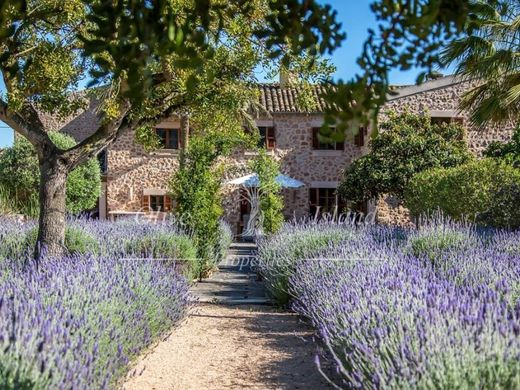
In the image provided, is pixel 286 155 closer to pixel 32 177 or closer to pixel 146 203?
pixel 146 203

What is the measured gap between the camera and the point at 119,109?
7.46 m

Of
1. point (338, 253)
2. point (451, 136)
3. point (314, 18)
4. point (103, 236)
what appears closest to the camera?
point (314, 18)

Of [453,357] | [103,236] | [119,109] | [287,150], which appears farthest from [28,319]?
[287,150]

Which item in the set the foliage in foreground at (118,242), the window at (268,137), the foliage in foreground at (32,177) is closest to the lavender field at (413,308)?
the foliage in foreground at (118,242)

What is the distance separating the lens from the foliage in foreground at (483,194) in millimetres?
10531

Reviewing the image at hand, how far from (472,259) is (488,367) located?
337 centimetres

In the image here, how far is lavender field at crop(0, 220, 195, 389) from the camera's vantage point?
8.82 ft

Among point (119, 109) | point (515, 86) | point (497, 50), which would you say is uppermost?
point (497, 50)

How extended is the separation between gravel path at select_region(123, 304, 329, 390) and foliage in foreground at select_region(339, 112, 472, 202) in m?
11.0

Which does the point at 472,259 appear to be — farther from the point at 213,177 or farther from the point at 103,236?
the point at 213,177

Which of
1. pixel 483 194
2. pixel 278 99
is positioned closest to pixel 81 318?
pixel 483 194

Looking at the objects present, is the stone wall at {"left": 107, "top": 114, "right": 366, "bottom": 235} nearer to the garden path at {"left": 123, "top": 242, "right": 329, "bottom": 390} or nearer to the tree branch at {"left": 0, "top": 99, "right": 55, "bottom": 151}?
the garden path at {"left": 123, "top": 242, "right": 329, "bottom": 390}

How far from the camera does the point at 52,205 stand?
741cm

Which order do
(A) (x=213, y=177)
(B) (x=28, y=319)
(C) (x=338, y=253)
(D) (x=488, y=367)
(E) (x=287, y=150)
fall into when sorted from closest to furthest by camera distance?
(D) (x=488, y=367)
(B) (x=28, y=319)
(C) (x=338, y=253)
(A) (x=213, y=177)
(E) (x=287, y=150)
